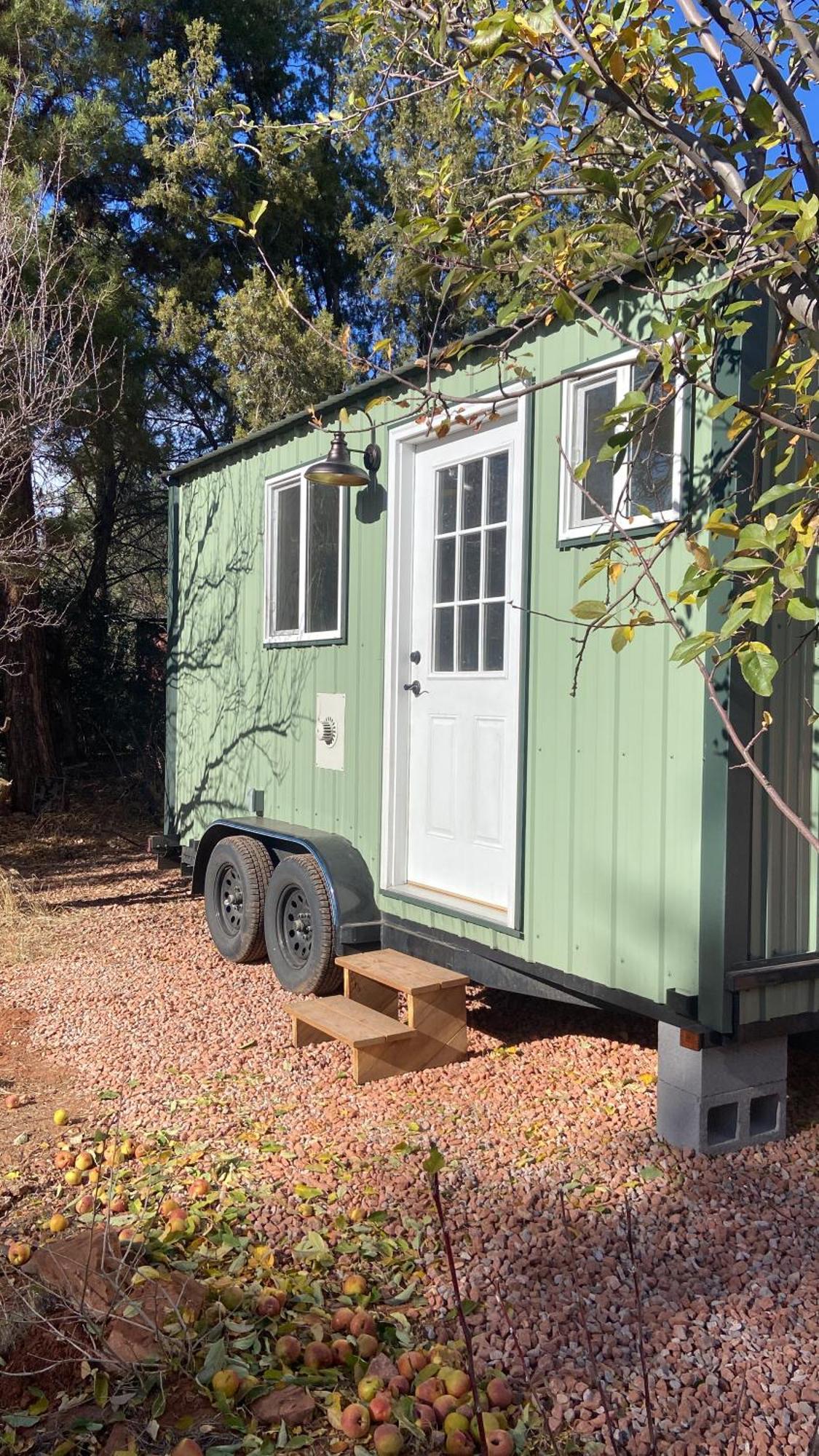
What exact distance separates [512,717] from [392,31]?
2455 mm

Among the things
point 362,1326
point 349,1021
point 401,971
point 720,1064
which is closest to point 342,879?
point 401,971

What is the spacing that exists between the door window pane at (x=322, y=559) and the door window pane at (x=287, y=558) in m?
0.23

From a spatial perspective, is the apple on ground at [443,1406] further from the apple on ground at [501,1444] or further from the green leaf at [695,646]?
the green leaf at [695,646]

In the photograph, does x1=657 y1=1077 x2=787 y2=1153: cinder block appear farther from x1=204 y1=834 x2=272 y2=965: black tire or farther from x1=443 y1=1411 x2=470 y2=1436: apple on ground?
x1=204 y1=834 x2=272 y2=965: black tire

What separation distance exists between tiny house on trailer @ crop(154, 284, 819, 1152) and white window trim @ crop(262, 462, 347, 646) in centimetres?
2

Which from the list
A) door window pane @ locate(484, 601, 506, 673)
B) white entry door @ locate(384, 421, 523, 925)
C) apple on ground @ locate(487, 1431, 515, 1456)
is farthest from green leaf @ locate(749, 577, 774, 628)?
door window pane @ locate(484, 601, 506, 673)

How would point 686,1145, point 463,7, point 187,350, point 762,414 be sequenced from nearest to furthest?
point 762,414 < point 686,1145 < point 463,7 < point 187,350

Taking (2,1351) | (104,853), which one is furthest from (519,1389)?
(104,853)

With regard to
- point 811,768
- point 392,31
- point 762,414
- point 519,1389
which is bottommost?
point 519,1389

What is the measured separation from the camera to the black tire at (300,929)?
17.8ft

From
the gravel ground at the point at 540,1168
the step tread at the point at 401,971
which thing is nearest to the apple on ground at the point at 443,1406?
the gravel ground at the point at 540,1168

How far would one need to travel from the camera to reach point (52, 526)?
10.6m

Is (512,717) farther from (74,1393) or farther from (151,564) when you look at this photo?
(151,564)

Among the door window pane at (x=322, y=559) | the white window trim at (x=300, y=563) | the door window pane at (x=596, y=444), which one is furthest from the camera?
the door window pane at (x=322, y=559)
